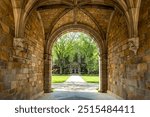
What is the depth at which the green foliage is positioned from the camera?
29703 mm

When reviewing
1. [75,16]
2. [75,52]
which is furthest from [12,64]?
[75,52]

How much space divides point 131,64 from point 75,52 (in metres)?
30.1

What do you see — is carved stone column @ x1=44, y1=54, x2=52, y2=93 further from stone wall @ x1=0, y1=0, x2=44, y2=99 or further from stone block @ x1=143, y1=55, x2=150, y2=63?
stone block @ x1=143, y1=55, x2=150, y2=63

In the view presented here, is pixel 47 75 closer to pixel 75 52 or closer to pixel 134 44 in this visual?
pixel 134 44

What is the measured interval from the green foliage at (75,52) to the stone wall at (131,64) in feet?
68.7

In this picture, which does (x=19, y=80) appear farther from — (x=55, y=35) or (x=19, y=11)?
(x=55, y=35)

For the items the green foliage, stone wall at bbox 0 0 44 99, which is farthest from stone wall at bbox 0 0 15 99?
the green foliage

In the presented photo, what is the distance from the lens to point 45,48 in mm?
8727

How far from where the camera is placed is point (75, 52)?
3531 centimetres

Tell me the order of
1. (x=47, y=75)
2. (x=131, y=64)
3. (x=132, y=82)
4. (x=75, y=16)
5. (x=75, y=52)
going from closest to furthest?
(x=132, y=82) → (x=131, y=64) → (x=75, y=16) → (x=47, y=75) → (x=75, y=52)

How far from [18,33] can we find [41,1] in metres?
1.77

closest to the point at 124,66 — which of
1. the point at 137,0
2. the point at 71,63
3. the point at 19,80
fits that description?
the point at 137,0

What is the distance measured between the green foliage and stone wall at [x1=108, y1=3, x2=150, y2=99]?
68.7 feet

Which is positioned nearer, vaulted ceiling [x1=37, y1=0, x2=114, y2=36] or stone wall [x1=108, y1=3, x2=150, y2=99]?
stone wall [x1=108, y1=3, x2=150, y2=99]
